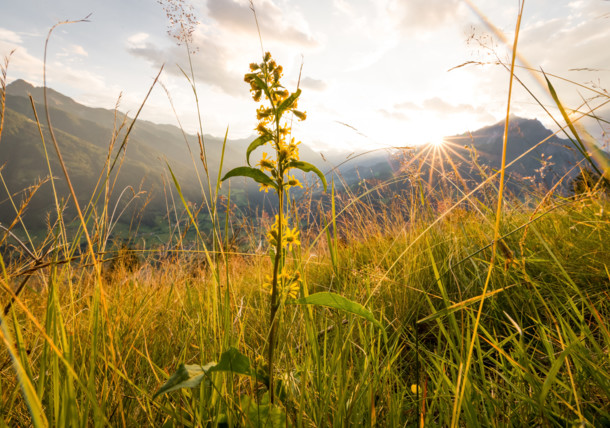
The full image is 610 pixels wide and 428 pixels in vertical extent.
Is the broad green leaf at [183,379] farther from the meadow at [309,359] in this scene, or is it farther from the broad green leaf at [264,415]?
the broad green leaf at [264,415]

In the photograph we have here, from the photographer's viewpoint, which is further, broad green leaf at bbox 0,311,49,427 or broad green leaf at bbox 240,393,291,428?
broad green leaf at bbox 240,393,291,428

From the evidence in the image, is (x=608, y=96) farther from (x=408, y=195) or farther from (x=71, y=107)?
(x=71, y=107)

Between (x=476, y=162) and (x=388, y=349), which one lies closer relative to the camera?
(x=388, y=349)

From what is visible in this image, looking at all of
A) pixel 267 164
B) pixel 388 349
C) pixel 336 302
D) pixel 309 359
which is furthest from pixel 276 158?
pixel 388 349

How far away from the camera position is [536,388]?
35.2 inches

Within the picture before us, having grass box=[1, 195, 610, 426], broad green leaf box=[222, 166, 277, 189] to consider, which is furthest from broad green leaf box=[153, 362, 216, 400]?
broad green leaf box=[222, 166, 277, 189]

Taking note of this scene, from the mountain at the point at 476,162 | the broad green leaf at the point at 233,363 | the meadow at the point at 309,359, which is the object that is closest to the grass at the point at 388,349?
the meadow at the point at 309,359

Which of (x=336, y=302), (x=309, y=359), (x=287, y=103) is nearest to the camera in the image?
(x=336, y=302)

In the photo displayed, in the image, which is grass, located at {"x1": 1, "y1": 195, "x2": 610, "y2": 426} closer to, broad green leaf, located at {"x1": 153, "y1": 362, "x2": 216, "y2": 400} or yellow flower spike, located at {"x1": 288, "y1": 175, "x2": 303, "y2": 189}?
broad green leaf, located at {"x1": 153, "y1": 362, "x2": 216, "y2": 400}

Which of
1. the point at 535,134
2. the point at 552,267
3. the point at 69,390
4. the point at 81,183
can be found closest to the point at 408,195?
the point at 552,267

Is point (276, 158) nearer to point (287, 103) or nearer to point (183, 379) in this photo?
point (287, 103)

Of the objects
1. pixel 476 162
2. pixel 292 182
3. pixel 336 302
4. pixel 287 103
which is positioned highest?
pixel 476 162

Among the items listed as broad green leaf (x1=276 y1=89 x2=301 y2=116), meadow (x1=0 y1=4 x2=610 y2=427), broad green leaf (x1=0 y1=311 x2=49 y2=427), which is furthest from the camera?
broad green leaf (x1=276 y1=89 x2=301 y2=116)

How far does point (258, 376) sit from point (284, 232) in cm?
48
